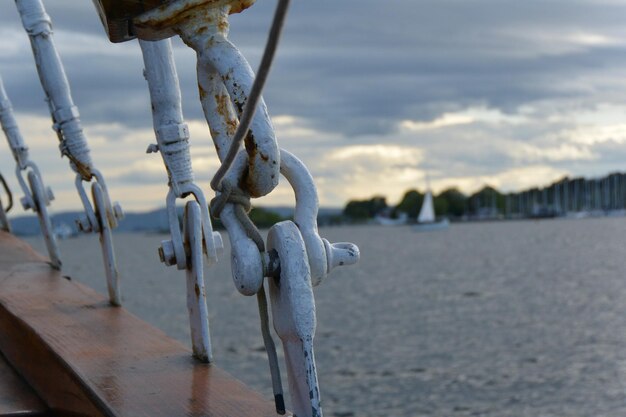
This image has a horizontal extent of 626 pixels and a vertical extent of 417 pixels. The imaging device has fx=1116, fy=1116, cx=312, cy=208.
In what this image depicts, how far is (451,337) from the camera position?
91.6ft

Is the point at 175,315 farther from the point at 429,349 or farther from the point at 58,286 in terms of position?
the point at 58,286

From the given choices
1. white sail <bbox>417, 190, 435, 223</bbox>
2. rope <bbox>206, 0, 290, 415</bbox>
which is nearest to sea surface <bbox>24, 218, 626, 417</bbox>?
rope <bbox>206, 0, 290, 415</bbox>

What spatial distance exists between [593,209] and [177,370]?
13296 cm

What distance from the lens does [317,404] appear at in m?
1.84

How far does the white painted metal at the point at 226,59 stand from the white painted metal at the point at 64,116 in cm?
170

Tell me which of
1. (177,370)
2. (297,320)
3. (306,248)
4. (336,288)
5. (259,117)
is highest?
(259,117)

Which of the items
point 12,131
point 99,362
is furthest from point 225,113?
point 12,131

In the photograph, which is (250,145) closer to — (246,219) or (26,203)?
(246,219)

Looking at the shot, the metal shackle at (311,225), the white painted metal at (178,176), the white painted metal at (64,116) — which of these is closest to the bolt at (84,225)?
the white painted metal at (64,116)

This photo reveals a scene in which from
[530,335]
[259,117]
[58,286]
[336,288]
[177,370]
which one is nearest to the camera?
[259,117]

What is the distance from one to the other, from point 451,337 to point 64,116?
985 inches

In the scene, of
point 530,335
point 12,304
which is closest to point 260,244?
point 12,304

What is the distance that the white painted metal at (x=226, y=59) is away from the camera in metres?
1.81

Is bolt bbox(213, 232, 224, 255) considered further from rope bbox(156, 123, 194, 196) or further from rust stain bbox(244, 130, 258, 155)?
rust stain bbox(244, 130, 258, 155)
